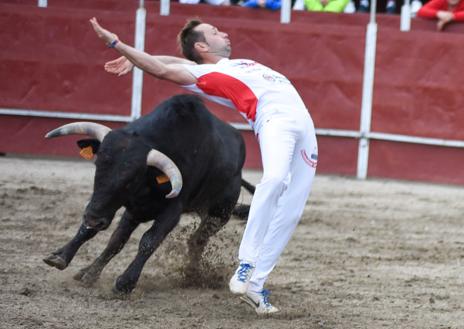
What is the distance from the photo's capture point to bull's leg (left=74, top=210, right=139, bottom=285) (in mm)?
5719

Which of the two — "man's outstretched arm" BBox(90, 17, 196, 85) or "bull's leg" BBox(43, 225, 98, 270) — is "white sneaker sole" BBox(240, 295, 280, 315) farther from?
"man's outstretched arm" BBox(90, 17, 196, 85)

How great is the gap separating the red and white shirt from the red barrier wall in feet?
18.2

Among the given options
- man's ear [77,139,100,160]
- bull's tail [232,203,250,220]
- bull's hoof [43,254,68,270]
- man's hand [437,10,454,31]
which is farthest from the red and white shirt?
man's hand [437,10,454,31]

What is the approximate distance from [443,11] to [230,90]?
6.07 metres

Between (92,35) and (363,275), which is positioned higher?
(92,35)

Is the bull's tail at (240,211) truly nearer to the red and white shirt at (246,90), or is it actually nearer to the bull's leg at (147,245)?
the bull's leg at (147,245)

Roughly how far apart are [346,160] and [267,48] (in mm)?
→ 1408

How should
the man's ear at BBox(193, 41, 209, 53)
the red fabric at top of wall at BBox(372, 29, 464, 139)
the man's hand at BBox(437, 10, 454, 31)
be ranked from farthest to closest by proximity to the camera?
the man's hand at BBox(437, 10, 454, 31), the red fabric at top of wall at BBox(372, 29, 464, 139), the man's ear at BBox(193, 41, 209, 53)

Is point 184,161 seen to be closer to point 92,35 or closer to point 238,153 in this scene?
point 238,153

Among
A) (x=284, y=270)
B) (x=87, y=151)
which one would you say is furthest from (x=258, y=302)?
(x=284, y=270)

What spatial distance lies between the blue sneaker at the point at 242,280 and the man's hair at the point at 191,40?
3.86ft

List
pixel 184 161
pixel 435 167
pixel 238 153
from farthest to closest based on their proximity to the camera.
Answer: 1. pixel 435 167
2. pixel 238 153
3. pixel 184 161

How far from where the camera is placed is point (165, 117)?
5.75 meters

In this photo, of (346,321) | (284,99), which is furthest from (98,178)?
(346,321)
